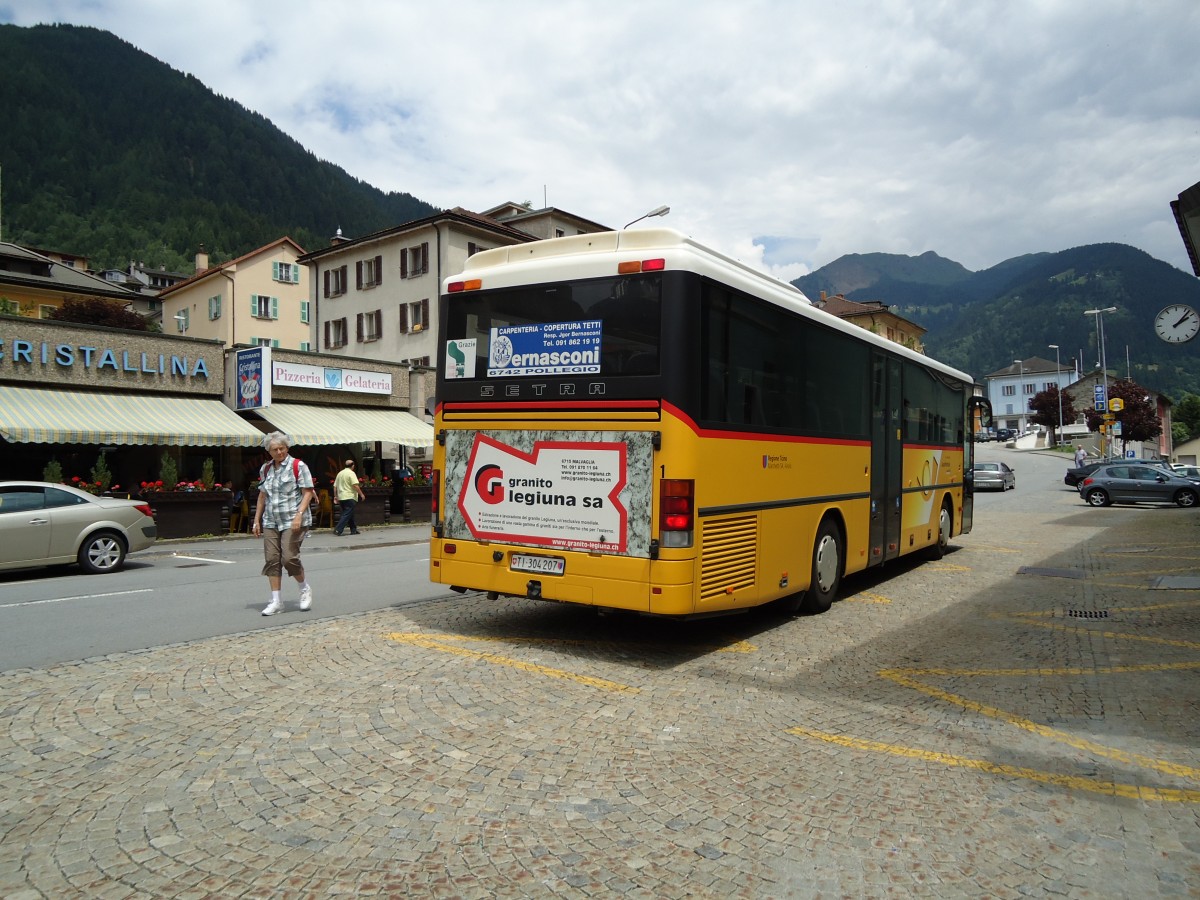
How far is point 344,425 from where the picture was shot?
27484 mm

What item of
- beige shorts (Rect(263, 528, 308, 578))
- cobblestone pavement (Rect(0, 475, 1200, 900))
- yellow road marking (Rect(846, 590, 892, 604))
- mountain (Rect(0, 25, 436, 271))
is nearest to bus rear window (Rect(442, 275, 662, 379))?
cobblestone pavement (Rect(0, 475, 1200, 900))

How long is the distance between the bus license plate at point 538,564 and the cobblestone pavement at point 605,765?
2.35 feet

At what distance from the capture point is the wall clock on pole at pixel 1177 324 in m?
14.9

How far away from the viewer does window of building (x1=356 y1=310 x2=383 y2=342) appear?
4584 centimetres

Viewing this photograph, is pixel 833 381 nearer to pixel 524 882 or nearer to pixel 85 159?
pixel 524 882

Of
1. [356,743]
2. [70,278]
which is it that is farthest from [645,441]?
[70,278]

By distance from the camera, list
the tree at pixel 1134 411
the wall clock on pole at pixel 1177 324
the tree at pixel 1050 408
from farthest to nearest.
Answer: the tree at pixel 1050 408, the tree at pixel 1134 411, the wall clock on pole at pixel 1177 324

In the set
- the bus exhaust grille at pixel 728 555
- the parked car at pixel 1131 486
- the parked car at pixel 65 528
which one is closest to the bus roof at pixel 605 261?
the bus exhaust grille at pixel 728 555

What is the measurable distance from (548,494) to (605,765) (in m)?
3.05

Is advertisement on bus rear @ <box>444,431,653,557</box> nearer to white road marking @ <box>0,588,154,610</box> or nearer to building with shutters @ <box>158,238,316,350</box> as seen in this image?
white road marking @ <box>0,588,154,610</box>

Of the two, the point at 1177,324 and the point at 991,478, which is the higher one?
the point at 1177,324

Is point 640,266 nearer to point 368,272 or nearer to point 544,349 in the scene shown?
point 544,349

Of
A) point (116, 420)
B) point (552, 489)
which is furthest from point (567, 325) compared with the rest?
point (116, 420)

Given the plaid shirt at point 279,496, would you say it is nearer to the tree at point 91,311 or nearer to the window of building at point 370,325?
the window of building at point 370,325
